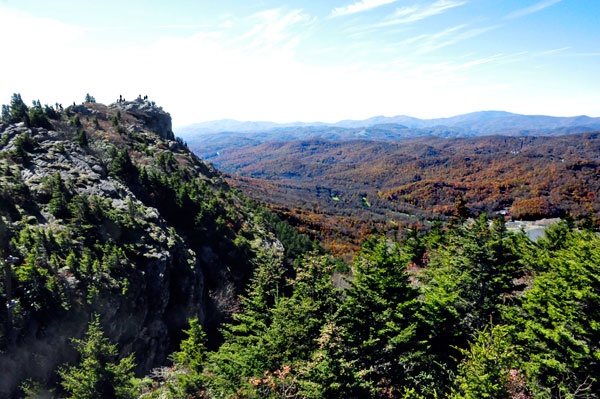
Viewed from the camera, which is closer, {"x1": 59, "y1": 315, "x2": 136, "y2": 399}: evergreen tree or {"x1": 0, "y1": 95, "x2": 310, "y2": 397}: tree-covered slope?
{"x1": 59, "y1": 315, "x2": 136, "y2": 399}: evergreen tree

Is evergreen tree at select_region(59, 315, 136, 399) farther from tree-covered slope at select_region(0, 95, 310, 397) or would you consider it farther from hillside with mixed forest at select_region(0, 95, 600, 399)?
→ tree-covered slope at select_region(0, 95, 310, 397)

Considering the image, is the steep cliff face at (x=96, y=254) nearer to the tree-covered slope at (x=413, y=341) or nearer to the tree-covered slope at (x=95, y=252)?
the tree-covered slope at (x=95, y=252)

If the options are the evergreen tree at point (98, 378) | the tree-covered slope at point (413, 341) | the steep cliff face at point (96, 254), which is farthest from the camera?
the steep cliff face at point (96, 254)

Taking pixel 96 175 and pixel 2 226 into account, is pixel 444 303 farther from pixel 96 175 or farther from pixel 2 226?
pixel 96 175

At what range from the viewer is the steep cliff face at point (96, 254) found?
20234 mm

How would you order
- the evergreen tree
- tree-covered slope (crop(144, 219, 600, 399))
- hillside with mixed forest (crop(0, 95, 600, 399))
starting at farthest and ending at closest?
1. the evergreen tree
2. hillside with mixed forest (crop(0, 95, 600, 399))
3. tree-covered slope (crop(144, 219, 600, 399))

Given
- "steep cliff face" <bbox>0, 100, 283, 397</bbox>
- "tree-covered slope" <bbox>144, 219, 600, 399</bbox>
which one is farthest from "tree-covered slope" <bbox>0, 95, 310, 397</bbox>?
"tree-covered slope" <bbox>144, 219, 600, 399</bbox>

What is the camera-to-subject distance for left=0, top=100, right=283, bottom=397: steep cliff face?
20.2 m

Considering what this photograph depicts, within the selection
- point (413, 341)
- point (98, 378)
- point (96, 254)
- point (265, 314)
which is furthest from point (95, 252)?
point (413, 341)

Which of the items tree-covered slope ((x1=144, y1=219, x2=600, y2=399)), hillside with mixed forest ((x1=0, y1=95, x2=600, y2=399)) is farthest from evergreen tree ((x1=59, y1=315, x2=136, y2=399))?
tree-covered slope ((x1=144, y1=219, x2=600, y2=399))

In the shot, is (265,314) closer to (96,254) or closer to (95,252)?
(96,254)

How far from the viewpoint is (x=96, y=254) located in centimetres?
2691

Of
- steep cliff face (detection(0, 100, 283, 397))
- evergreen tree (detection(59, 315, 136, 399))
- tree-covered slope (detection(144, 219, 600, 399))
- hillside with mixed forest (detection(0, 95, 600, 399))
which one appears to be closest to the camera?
tree-covered slope (detection(144, 219, 600, 399))

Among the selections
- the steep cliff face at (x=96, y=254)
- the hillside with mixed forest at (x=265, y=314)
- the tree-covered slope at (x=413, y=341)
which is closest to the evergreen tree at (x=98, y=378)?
the hillside with mixed forest at (x=265, y=314)
